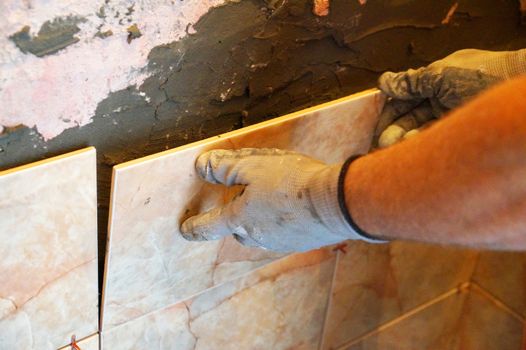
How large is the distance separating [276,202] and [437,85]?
363 mm

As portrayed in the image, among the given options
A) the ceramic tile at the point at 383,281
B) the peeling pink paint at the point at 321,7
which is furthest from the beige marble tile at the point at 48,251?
the ceramic tile at the point at 383,281

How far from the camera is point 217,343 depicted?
129 centimetres

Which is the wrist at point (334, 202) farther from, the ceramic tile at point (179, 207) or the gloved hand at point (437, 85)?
the gloved hand at point (437, 85)

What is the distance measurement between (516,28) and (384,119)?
1.32ft

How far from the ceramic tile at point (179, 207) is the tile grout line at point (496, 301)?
872 millimetres

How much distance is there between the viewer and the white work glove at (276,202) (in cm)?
79

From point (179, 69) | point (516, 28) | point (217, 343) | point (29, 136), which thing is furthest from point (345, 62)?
point (217, 343)

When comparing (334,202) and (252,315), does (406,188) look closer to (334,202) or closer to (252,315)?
(334,202)

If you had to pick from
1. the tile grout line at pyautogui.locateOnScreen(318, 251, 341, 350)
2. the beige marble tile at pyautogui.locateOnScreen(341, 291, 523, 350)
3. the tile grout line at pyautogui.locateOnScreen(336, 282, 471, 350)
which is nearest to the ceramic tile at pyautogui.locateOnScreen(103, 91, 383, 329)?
the tile grout line at pyautogui.locateOnScreen(318, 251, 341, 350)

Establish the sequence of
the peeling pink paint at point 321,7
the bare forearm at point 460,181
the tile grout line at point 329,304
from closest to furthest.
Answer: the bare forearm at point 460,181
the peeling pink paint at point 321,7
the tile grout line at point 329,304

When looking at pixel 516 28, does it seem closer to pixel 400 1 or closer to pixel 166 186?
pixel 400 1

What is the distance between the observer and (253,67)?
95cm

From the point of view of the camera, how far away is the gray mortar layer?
0.85 m

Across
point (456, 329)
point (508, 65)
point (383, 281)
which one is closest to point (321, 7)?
point (508, 65)
